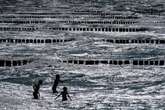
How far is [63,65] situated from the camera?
41938 millimetres

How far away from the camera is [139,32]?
207 feet

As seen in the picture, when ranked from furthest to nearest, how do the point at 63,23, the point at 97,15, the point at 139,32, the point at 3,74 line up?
the point at 97,15 → the point at 63,23 → the point at 139,32 → the point at 3,74

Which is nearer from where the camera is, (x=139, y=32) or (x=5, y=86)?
(x=5, y=86)

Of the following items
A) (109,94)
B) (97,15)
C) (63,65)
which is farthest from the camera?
(97,15)

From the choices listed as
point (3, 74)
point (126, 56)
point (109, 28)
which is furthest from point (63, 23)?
point (3, 74)

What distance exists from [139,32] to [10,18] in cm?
2385

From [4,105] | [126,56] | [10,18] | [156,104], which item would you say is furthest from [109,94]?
[10,18]

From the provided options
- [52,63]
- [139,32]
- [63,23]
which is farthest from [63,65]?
[63,23]

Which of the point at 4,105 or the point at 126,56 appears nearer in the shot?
the point at 4,105

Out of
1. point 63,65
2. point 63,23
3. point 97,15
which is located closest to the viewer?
point 63,65

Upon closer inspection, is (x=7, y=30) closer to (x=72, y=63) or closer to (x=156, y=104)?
(x=72, y=63)

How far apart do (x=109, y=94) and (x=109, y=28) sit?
3424 cm

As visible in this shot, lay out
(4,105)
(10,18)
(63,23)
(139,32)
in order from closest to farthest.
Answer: (4,105), (139,32), (63,23), (10,18)

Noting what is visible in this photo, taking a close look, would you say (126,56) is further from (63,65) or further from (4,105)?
(4,105)
